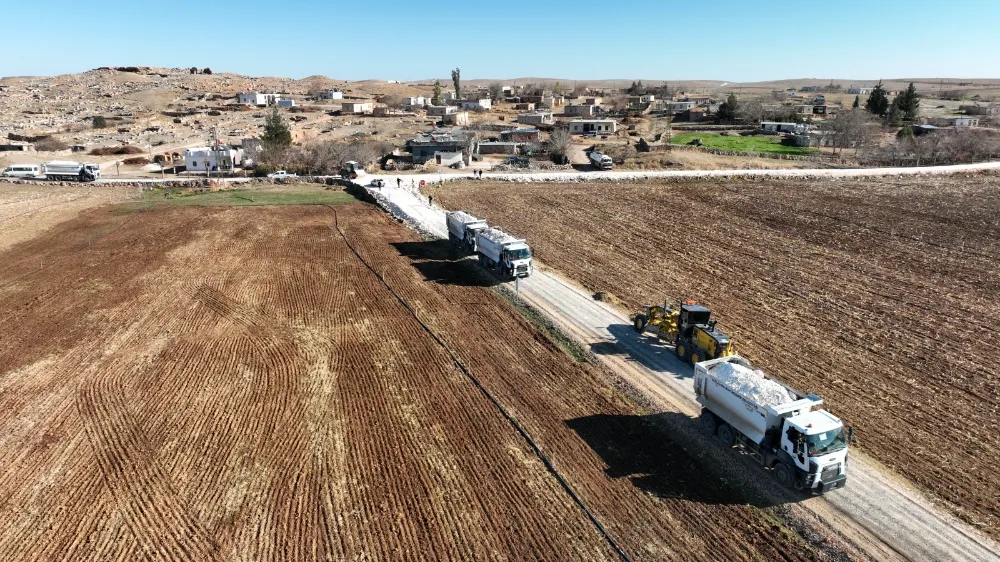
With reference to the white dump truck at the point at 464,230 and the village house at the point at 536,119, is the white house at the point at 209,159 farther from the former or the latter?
the village house at the point at 536,119

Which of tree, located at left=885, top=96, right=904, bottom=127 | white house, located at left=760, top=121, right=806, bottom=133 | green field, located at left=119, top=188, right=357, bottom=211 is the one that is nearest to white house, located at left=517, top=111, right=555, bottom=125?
white house, located at left=760, top=121, right=806, bottom=133

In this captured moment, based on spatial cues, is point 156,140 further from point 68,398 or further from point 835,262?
point 835,262

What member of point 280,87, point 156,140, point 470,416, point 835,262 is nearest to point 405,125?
point 156,140

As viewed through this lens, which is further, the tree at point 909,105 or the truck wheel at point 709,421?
the tree at point 909,105

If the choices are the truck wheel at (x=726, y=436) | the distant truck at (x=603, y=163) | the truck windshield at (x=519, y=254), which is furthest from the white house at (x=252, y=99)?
the truck wheel at (x=726, y=436)

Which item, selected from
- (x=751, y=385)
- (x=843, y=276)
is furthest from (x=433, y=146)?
(x=751, y=385)

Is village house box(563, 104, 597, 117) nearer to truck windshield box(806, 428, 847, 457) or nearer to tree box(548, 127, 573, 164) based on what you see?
tree box(548, 127, 573, 164)
